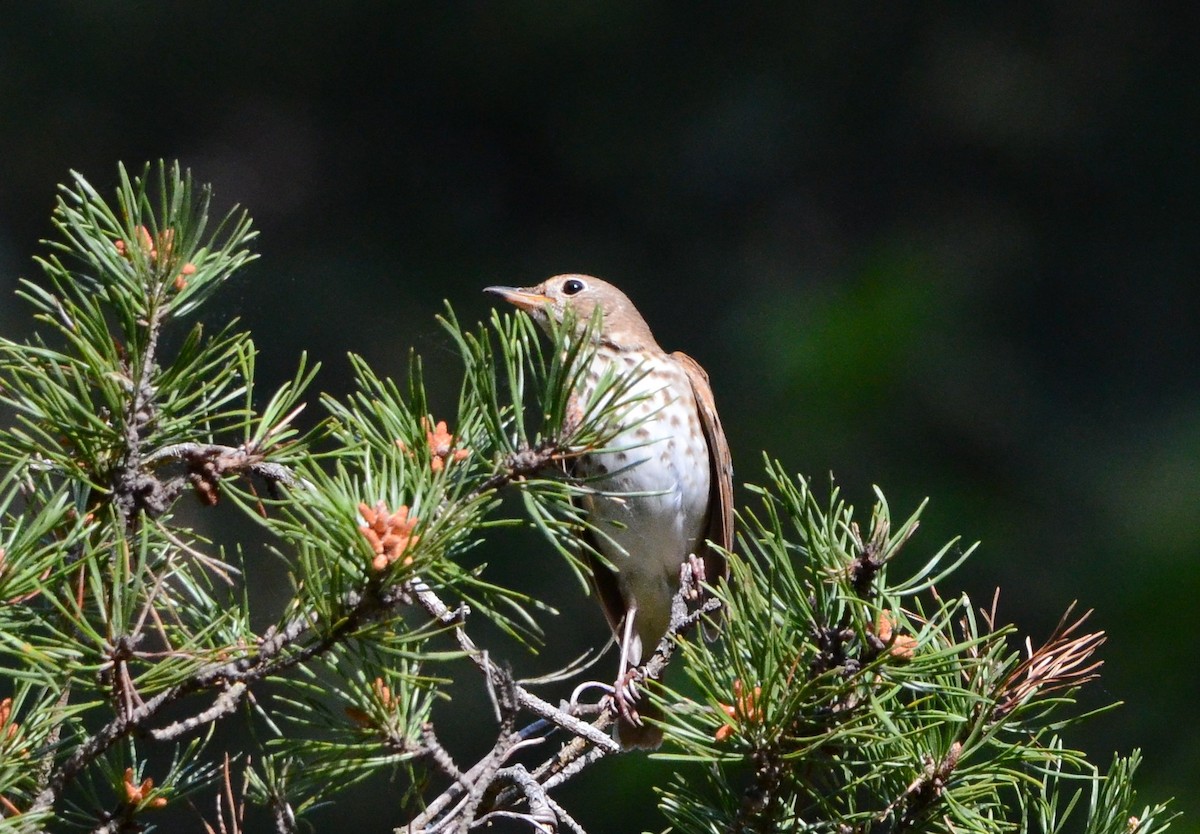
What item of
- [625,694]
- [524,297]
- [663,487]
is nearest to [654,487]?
[663,487]

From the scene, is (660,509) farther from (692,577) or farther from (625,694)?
(625,694)

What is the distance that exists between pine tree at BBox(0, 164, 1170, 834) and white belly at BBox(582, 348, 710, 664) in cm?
73

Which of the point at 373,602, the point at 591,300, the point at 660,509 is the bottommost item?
the point at 660,509

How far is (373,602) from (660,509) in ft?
3.32

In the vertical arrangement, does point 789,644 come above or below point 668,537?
above

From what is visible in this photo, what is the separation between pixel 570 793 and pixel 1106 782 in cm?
205

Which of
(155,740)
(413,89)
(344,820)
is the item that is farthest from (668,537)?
(413,89)

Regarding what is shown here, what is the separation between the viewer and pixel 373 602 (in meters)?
0.63

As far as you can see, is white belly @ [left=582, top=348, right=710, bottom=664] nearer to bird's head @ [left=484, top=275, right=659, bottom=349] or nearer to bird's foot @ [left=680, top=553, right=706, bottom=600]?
bird's head @ [left=484, top=275, right=659, bottom=349]

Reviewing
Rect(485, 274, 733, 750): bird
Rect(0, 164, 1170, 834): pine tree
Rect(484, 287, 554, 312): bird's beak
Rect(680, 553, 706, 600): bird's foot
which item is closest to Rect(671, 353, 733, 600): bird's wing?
Rect(485, 274, 733, 750): bird

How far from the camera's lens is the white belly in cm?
155

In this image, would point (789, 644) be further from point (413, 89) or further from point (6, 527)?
point (413, 89)

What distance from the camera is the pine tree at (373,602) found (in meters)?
0.64

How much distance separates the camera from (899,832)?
0.74 meters
